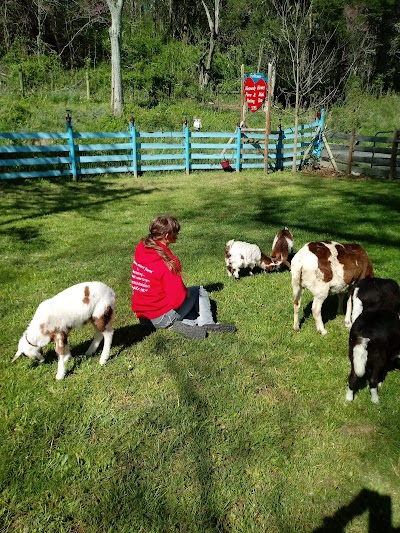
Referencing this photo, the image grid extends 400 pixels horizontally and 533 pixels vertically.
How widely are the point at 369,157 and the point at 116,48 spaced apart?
11.1 metres

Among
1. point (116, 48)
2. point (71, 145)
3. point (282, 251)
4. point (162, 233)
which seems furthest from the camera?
point (116, 48)

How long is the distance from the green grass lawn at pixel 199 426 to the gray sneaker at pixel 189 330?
0.27 feet

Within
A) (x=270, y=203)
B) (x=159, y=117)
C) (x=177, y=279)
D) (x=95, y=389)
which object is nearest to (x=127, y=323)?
(x=177, y=279)

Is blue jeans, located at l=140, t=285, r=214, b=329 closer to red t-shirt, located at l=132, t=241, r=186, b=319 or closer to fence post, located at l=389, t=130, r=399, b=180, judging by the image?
red t-shirt, located at l=132, t=241, r=186, b=319

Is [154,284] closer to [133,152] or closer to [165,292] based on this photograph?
[165,292]

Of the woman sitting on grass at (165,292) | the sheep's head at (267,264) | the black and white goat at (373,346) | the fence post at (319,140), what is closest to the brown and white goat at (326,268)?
the black and white goat at (373,346)

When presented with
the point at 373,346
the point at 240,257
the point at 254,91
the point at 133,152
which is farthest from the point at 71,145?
the point at 373,346

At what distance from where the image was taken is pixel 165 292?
4273 millimetres

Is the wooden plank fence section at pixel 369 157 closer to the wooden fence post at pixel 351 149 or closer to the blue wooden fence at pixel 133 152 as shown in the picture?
the wooden fence post at pixel 351 149

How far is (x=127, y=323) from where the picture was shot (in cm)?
473

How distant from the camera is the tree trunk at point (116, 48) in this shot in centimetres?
1687

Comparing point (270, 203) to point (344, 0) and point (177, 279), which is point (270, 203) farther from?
point (344, 0)

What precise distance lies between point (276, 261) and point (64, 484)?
434 cm

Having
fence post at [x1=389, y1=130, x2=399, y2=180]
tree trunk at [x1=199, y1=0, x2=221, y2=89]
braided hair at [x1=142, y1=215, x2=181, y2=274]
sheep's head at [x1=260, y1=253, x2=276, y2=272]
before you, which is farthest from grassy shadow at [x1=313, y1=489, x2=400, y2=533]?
tree trunk at [x1=199, y1=0, x2=221, y2=89]
